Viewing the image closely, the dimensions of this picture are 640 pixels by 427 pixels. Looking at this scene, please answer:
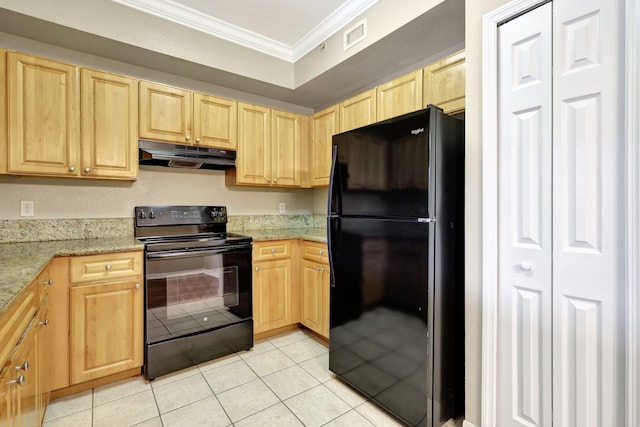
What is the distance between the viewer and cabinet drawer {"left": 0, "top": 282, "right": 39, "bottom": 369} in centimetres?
93

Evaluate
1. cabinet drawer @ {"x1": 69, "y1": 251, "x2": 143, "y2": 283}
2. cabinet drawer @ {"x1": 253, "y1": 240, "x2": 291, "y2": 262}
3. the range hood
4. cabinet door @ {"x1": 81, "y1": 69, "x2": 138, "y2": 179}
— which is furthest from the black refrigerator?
cabinet door @ {"x1": 81, "y1": 69, "x2": 138, "y2": 179}

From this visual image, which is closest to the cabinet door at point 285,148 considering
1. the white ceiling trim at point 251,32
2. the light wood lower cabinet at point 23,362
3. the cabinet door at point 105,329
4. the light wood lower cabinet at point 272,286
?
the white ceiling trim at point 251,32

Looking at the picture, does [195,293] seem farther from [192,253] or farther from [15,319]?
[15,319]

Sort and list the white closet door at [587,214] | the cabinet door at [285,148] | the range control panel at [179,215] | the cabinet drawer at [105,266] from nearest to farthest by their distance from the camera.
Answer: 1. the white closet door at [587,214]
2. the cabinet drawer at [105,266]
3. the range control panel at [179,215]
4. the cabinet door at [285,148]

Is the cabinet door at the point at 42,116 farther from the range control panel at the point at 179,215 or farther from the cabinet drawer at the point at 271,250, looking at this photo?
the cabinet drawer at the point at 271,250

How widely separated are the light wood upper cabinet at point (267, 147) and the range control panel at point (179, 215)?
383 mm

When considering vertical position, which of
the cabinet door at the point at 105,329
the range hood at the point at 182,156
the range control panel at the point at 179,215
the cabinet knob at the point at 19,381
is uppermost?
the range hood at the point at 182,156

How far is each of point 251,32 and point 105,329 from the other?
2584 millimetres

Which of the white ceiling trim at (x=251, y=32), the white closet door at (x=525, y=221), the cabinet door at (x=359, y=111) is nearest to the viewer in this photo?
the white closet door at (x=525, y=221)

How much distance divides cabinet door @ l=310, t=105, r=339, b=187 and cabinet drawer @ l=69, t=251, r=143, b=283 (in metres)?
1.71

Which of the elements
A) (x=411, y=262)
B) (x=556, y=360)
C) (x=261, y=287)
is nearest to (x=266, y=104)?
(x=261, y=287)

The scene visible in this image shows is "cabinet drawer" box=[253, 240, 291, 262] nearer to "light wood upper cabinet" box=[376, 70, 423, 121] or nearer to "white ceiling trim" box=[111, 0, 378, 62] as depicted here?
"light wood upper cabinet" box=[376, 70, 423, 121]

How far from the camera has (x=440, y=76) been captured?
6.66ft

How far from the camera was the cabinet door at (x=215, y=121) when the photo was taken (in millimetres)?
2652
